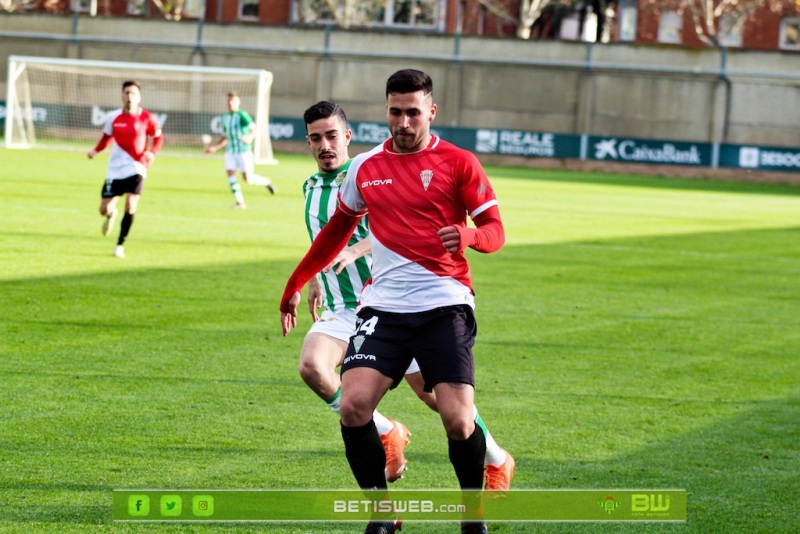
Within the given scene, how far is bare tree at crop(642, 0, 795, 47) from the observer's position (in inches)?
2168

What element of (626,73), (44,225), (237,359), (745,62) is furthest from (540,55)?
(237,359)

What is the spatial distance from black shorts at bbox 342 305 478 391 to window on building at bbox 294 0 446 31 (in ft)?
177

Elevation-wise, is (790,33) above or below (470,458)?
above

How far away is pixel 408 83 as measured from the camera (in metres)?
5.46

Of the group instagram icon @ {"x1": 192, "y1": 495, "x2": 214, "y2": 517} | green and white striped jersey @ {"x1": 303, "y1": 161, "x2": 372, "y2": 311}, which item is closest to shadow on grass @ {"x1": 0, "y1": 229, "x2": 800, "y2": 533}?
instagram icon @ {"x1": 192, "y1": 495, "x2": 214, "y2": 517}

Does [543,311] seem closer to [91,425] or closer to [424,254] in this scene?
[91,425]

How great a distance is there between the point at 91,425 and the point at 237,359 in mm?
2471

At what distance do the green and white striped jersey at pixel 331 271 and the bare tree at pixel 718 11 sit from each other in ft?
165

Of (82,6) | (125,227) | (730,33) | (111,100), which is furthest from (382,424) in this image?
(82,6)

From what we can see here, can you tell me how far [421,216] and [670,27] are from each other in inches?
2286

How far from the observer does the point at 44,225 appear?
1864 centimetres

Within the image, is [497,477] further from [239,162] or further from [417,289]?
[239,162]

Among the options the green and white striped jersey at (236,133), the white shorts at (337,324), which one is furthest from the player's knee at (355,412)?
the green and white striped jersey at (236,133)

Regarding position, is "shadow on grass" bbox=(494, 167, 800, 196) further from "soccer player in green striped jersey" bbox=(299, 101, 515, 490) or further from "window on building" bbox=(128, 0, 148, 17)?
"soccer player in green striped jersey" bbox=(299, 101, 515, 490)
